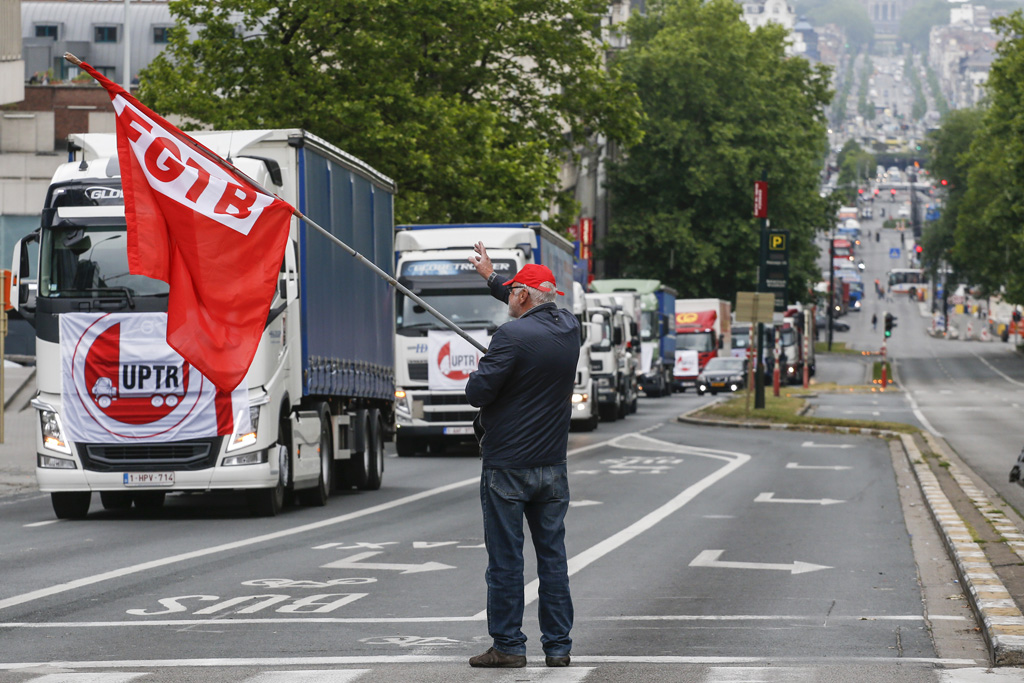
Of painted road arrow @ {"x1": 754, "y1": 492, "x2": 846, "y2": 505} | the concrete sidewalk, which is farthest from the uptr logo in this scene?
painted road arrow @ {"x1": 754, "y1": 492, "x2": 846, "y2": 505}

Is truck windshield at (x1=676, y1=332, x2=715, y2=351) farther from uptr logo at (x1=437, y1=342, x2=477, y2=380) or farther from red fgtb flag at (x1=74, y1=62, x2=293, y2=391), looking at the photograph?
red fgtb flag at (x1=74, y1=62, x2=293, y2=391)

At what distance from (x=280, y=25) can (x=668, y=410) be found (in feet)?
61.7

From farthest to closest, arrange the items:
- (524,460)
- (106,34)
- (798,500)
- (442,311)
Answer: (106,34) < (442,311) < (798,500) < (524,460)

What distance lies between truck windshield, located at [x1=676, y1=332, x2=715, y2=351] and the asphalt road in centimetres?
5117

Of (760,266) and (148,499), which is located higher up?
(760,266)

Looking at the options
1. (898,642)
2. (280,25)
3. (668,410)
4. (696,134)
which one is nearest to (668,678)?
(898,642)

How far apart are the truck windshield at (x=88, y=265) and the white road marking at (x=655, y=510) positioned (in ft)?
15.9

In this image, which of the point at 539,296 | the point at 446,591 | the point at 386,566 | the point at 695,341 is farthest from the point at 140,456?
the point at 695,341

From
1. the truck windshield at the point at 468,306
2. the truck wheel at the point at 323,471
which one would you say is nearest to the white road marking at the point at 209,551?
the truck wheel at the point at 323,471

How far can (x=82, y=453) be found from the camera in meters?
16.4

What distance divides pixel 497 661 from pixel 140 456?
29.9 feet

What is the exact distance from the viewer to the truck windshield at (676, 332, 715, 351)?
72250 mm

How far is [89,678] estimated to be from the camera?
777 centimetres

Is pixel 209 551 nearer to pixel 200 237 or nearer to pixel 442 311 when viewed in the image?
pixel 200 237
